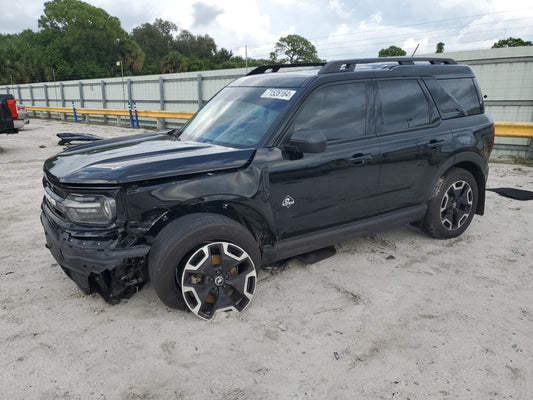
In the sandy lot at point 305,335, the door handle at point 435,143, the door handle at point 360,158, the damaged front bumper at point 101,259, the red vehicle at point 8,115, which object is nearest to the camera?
the sandy lot at point 305,335

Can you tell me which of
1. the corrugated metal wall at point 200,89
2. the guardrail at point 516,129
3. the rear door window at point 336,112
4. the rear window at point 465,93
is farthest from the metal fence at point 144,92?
the rear door window at point 336,112

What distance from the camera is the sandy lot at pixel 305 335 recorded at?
8.06 ft

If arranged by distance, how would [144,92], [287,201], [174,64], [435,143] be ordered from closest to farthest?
[287,201], [435,143], [144,92], [174,64]

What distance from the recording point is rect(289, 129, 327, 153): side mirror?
313 centimetres

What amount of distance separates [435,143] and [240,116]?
2.01 m

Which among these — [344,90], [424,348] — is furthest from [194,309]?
[344,90]

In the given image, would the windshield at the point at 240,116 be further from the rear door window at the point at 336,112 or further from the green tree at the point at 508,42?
the green tree at the point at 508,42

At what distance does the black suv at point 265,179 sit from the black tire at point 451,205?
0.05ft

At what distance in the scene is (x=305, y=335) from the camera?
116 inches

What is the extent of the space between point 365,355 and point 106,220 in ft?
6.42

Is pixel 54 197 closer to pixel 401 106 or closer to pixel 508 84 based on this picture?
pixel 401 106

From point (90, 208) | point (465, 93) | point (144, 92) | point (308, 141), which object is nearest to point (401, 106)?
point (465, 93)

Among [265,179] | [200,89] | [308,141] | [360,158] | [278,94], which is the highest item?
[200,89]

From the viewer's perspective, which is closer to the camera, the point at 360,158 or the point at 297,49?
the point at 360,158
